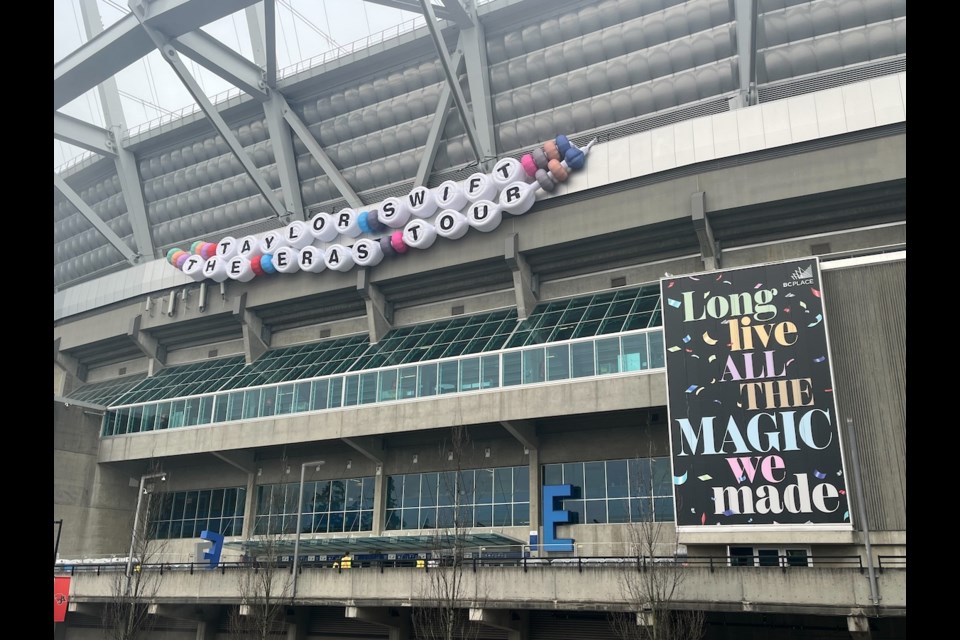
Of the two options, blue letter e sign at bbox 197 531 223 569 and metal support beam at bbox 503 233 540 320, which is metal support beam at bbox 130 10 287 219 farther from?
blue letter e sign at bbox 197 531 223 569

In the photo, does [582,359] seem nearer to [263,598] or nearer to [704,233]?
[704,233]

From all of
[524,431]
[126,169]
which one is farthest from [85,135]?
[524,431]

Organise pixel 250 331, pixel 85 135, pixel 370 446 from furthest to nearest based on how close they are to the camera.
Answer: pixel 85 135 < pixel 250 331 < pixel 370 446

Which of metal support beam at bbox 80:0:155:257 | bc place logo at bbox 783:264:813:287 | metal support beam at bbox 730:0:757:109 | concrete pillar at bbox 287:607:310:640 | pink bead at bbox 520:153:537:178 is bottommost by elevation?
concrete pillar at bbox 287:607:310:640

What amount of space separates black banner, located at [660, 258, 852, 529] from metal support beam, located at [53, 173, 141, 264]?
4728 centimetres

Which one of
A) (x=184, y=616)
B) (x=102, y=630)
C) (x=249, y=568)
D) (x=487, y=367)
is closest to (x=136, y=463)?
(x=102, y=630)

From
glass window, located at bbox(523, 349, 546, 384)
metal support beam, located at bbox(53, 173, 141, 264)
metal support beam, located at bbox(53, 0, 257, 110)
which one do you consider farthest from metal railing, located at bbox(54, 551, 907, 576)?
metal support beam, located at bbox(53, 0, 257, 110)

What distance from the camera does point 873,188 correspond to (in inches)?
1441

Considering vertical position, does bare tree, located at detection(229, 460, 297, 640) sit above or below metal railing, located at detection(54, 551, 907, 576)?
below

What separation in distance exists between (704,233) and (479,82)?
57.3ft

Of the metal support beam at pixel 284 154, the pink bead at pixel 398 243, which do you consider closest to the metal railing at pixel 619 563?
the pink bead at pixel 398 243

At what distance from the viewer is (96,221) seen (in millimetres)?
62875

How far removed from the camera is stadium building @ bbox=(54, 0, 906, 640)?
29.8 metres

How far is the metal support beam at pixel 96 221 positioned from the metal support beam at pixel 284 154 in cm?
1648
